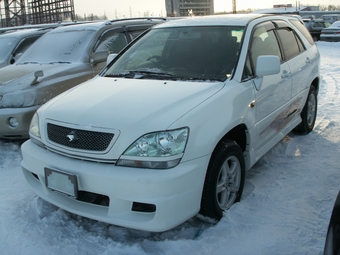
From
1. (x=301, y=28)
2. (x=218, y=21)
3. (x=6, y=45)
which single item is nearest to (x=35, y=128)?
(x=218, y=21)

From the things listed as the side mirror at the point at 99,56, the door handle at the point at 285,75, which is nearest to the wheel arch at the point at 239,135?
the door handle at the point at 285,75

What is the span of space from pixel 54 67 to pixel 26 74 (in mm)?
400

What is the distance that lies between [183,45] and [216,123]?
4.36 feet

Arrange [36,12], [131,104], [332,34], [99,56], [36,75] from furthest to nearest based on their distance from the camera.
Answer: [36,12] < [332,34] < [99,56] < [36,75] < [131,104]

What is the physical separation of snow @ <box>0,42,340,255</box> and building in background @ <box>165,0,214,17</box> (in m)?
67.7

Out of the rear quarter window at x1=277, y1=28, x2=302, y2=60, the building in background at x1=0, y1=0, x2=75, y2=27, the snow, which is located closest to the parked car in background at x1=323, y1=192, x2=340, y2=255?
the snow

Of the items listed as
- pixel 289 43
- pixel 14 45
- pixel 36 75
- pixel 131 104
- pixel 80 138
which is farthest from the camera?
pixel 14 45

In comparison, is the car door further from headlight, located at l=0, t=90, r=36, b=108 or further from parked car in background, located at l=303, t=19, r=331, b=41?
parked car in background, located at l=303, t=19, r=331, b=41

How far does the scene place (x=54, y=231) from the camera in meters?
2.82

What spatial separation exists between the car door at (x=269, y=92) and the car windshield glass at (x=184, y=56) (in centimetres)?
27

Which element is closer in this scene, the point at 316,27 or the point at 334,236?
the point at 334,236

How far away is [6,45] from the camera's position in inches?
287

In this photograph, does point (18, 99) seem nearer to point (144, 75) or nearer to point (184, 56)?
point (144, 75)

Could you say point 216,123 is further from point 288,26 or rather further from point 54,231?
point 288,26
